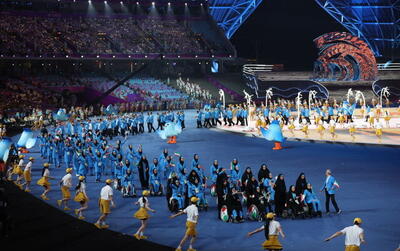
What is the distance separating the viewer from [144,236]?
47.3 ft

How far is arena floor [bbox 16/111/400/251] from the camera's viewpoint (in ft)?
45.6

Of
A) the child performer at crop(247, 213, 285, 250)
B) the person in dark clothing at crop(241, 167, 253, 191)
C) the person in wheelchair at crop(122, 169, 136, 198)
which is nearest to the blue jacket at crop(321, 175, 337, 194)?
the person in dark clothing at crop(241, 167, 253, 191)

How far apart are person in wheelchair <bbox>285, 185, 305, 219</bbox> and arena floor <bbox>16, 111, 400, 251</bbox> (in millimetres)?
327

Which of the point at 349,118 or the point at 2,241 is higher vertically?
the point at 349,118

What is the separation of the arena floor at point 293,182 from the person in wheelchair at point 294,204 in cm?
33

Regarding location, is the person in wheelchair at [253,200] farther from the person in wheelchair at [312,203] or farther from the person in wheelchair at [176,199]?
the person in wheelchair at [176,199]

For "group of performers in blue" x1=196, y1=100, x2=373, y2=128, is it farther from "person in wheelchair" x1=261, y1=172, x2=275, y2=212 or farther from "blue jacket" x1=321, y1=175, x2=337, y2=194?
"blue jacket" x1=321, y1=175, x2=337, y2=194

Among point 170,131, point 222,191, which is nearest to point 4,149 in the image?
point 222,191

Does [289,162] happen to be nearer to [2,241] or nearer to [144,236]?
[144,236]

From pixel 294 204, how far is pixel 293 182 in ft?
16.9

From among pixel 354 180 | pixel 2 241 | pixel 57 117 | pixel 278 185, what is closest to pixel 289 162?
pixel 354 180

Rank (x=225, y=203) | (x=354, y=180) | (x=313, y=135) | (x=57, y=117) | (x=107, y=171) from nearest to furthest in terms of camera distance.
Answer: (x=225, y=203) → (x=354, y=180) → (x=107, y=171) → (x=313, y=135) → (x=57, y=117)

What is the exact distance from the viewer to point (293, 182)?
68.9ft

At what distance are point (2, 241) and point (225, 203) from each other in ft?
19.3
